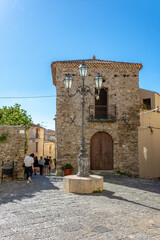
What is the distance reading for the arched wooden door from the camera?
518 inches

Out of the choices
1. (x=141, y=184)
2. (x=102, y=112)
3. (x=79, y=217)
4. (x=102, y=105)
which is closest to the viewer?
(x=79, y=217)

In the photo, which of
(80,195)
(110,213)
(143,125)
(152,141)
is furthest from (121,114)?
(110,213)

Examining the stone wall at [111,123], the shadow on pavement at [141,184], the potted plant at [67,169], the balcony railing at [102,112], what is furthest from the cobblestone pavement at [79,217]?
the balcony railing at [102,112]

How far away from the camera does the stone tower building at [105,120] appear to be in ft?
43.0

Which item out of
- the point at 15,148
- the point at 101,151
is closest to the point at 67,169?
the point at 101,151

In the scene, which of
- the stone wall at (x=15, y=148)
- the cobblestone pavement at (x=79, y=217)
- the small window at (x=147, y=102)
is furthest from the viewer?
the small window at (x=147, y=102)

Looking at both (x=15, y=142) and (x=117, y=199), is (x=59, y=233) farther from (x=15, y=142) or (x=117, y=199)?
(x=15, y=142)

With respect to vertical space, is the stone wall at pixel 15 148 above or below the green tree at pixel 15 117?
below

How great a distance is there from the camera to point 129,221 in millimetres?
4121

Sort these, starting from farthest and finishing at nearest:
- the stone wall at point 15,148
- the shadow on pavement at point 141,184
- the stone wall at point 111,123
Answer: the stone wall at point 111,123 → the stone wall at point 15,148 → the shadow on pavement at point 141,184

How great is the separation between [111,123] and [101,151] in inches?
72.4

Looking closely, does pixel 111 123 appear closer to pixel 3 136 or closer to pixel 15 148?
pixel 15 148

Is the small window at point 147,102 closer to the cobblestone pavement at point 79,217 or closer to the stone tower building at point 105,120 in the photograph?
the stone tower building at point 105,120

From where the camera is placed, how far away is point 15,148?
35.2 feet
